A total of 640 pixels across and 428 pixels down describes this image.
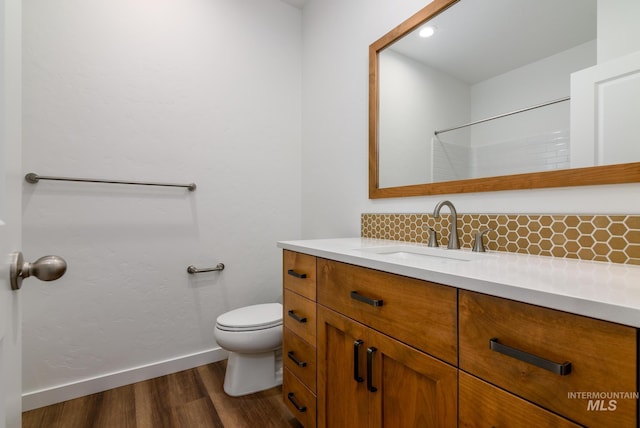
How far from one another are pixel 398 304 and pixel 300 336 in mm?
621

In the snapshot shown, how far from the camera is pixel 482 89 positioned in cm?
124

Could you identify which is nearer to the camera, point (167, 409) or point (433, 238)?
point (433, 238)

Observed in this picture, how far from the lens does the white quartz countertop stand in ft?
1.56

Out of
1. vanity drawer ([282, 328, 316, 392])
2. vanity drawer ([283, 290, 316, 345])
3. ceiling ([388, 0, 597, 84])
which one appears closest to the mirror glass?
ceiling ([388, 0, 597, 84])

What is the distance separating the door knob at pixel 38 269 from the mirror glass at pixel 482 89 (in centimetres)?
131

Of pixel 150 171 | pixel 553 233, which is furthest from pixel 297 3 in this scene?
pixel 553 233

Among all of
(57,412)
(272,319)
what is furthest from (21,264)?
(57,412)

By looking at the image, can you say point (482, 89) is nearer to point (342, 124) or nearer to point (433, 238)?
point (433, 238)

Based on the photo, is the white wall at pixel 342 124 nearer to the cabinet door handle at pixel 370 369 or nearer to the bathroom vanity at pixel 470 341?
the bathroom vanity at pixel 470 341

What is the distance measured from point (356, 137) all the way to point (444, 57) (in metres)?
0.61

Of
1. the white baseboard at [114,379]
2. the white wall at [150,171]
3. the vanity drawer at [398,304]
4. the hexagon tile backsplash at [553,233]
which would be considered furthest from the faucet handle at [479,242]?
the white baseboard at [114,379]

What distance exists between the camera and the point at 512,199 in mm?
1090

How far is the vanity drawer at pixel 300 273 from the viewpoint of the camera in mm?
1228

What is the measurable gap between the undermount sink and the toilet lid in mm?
757
